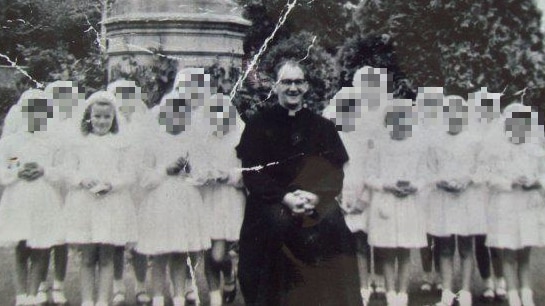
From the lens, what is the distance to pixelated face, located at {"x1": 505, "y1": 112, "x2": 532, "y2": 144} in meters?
4.88

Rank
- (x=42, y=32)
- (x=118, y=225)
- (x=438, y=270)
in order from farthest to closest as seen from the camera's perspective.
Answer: (x=438, y=270)
(x=42, y=32)
(x=118, y=225)

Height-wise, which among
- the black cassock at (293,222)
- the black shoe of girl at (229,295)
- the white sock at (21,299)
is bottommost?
the black shoe of girl at (229,295)

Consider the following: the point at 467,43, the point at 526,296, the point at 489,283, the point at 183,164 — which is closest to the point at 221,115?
the point at 183,164

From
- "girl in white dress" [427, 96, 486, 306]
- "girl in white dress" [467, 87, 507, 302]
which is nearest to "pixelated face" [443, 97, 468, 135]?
"girl in white dress" [427, 96, 486, 306]

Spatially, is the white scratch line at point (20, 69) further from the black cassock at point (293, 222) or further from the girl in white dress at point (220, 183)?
the black cassock at point (293, 222)

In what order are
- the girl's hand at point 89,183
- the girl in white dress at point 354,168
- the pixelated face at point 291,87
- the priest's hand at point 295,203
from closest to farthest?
the priest's hand at point 295,203 < the pixelated face at point 291,87 < the girl's hand at point 89,183 < the girl in white dress at point 354,168

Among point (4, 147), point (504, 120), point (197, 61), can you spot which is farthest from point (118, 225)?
point (504, 120)

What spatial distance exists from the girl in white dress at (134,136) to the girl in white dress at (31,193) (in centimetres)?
47

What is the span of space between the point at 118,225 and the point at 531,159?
2785 millimetres

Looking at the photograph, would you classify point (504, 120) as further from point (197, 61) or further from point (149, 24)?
point (149, 24)

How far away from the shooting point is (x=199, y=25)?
17.5 feet

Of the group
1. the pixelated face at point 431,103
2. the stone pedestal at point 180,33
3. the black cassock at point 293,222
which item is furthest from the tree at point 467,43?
the black cassock at point 293,222

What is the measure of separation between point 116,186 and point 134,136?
1.18ft

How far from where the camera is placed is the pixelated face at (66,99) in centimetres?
478
